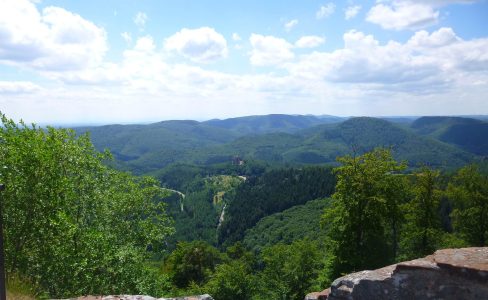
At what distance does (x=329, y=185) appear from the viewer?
7436 inches

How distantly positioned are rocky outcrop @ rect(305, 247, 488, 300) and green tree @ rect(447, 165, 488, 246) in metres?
30.2

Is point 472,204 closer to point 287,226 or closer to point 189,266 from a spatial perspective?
point 189,266

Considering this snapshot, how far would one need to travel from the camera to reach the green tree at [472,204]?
34.3 metres

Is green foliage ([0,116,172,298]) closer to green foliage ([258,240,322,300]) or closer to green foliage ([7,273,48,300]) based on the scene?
green foliage ([7,273,48,300])

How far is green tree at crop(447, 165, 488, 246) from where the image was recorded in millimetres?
34344

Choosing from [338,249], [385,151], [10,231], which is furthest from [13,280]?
[385,151]

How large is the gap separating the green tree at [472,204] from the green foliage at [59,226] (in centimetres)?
3093

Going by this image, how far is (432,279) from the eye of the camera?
8555 millimetres

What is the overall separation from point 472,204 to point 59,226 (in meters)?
36.9

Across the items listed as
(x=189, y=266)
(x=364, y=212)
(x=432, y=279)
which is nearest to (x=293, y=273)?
(x=364, y=212)

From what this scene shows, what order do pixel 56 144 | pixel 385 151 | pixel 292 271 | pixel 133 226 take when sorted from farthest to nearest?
pixel 292 271, pixel 385 151, pixel 133 226, pixel 56 144

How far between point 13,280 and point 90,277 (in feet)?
12.0

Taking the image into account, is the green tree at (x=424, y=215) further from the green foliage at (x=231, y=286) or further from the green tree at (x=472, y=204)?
the green foliage at (x=231, y=286)

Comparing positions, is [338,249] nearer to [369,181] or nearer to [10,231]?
[369,181]
